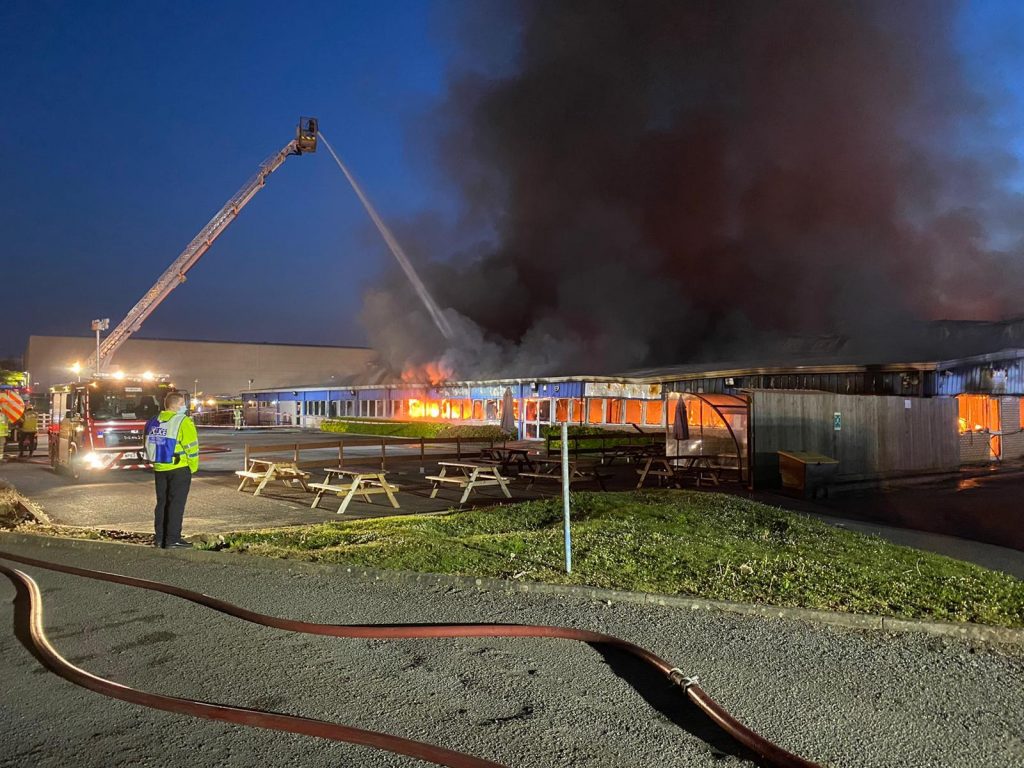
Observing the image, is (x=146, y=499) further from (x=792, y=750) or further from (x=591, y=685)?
(x=792, y=750)

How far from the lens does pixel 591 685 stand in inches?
177

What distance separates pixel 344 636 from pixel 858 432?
48.0 ft

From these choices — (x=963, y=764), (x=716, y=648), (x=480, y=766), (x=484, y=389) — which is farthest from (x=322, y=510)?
(x=484, y=389)

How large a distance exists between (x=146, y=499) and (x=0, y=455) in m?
12.1

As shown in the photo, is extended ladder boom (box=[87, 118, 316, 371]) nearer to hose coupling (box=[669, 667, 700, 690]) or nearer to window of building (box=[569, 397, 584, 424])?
window of building (box=[569, 397, 584, 424])

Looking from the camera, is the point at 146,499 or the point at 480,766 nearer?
the point at 480,766

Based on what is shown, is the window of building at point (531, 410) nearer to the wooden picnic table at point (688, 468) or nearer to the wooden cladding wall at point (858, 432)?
the wooden picnic table at point (688, 468)

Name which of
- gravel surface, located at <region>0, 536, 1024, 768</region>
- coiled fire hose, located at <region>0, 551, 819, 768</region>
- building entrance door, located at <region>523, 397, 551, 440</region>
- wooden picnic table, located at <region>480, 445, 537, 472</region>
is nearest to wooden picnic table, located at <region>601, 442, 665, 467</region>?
wooden picnic table, located at <region>480, 445, 537, 472</region>

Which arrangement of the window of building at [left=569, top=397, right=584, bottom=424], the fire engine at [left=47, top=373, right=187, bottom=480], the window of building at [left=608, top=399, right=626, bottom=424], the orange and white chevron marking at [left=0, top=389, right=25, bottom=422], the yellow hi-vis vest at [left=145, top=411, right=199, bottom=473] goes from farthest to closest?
the window of building at [left=569, top=397, right=584, bottom=424] < the window of building at [left=608, top=399, right=626, bottom=424] < the orange and white chevron marking at [left=0, top=389, right=25, bottom=422] < the fire engine at [left=47, top=373, right=187, bottom=480] < the yellow hi-vis vest at [left=145, top=411, right=199, bottom=473]

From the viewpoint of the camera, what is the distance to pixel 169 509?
8.16m

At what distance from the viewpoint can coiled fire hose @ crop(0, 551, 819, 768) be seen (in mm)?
3600

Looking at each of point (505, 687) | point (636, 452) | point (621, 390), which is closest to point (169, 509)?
point (505, 687)

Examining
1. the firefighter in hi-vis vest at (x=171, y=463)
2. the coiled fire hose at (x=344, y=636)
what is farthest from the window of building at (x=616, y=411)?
the coiled fire hose at (x=344, y=636)

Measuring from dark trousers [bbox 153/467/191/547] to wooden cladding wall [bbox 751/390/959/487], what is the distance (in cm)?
1115
